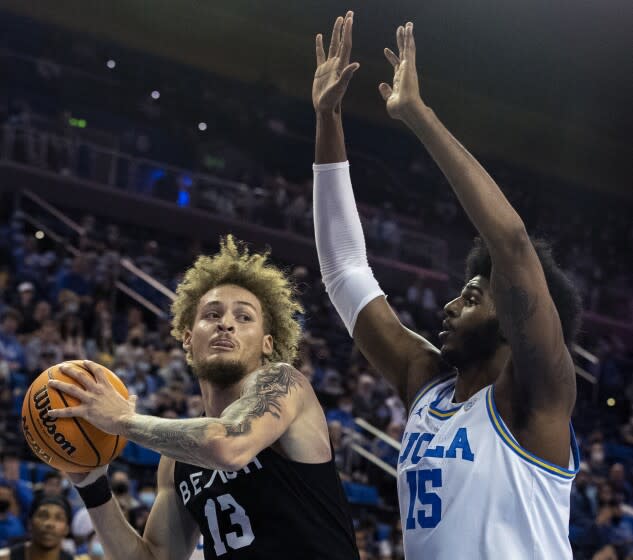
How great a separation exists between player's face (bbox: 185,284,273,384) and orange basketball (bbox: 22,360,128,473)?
0.30 metres

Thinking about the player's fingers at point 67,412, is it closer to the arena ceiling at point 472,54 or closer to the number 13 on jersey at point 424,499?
the number 13 on jersey at point 424,499

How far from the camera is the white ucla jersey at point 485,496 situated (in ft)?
8.77

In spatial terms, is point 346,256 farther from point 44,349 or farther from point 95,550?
point 44,349

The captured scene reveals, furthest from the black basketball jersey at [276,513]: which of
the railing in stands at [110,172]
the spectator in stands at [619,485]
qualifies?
the railing in stands at [110,172]

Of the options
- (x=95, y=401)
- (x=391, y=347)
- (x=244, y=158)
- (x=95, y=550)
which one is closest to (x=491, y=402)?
(x=391, y=347)

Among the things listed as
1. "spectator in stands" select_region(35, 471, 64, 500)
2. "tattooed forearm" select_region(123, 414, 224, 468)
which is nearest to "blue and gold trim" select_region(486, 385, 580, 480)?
"tattooed forearm" select_region(123, 414, 224, 468)

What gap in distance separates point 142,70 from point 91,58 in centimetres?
99

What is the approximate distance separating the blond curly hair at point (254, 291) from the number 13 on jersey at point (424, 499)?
0.84 metres

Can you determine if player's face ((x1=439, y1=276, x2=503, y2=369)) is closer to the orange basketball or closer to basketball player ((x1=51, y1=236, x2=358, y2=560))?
basketball player ((x1=51, y1=236, x2=358, y2=560))

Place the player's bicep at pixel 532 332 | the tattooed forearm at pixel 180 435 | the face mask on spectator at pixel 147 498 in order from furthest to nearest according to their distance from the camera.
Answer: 1. the face mask on spectator at pixel 147 498
2. the tattooed forearm at pixel 180 435
3. the player's bicep at pixel 532 332

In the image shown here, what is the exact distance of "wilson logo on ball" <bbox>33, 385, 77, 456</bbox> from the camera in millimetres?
3109

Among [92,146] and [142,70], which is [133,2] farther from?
[92,146]

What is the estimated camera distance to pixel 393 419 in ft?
37.2

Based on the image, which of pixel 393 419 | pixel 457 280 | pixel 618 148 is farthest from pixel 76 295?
pixel 618 148
